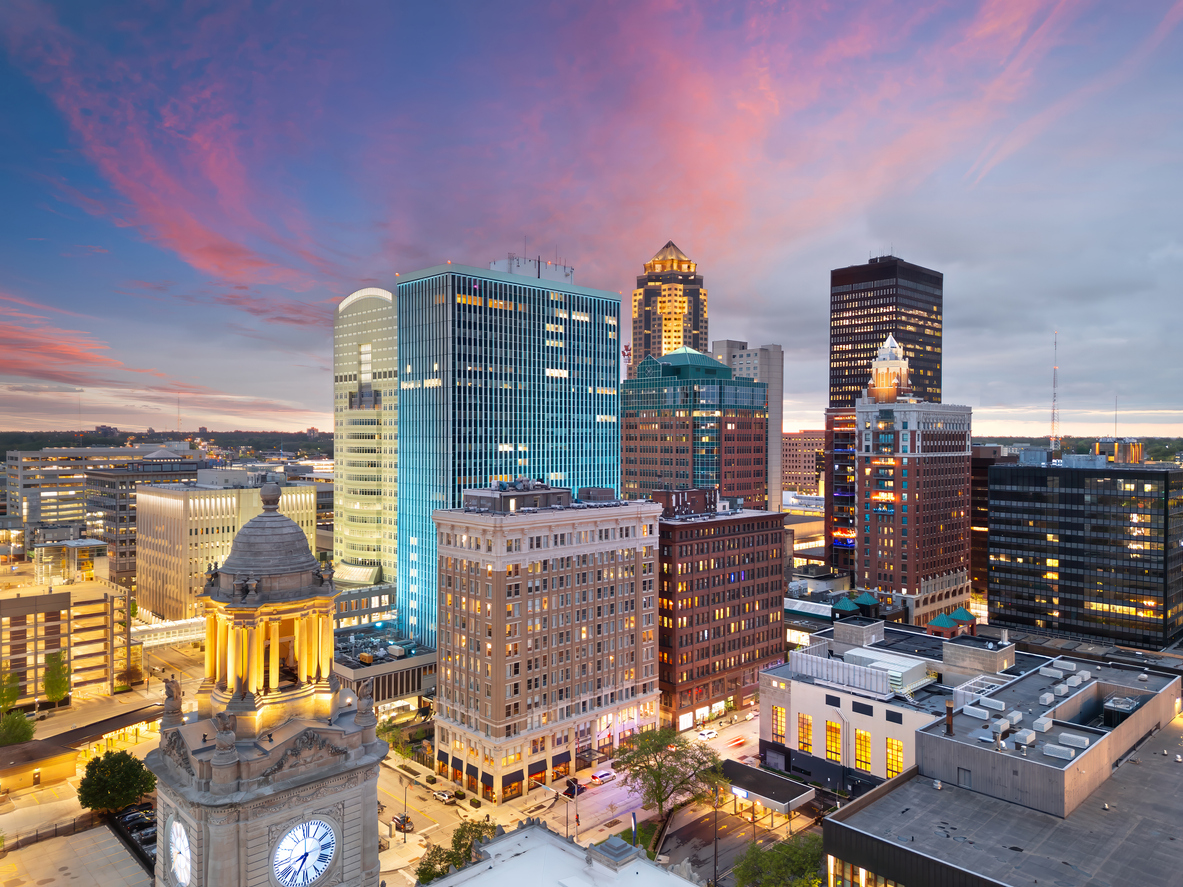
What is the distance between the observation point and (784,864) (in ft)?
236

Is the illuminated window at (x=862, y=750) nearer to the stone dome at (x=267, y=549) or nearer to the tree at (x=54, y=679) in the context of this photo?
the stone dome at (x=267, y=549)

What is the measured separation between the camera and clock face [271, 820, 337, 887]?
3872 cm

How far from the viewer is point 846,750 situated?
102688 millimetres

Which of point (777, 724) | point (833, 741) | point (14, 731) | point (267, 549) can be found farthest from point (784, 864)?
point (14, 731)

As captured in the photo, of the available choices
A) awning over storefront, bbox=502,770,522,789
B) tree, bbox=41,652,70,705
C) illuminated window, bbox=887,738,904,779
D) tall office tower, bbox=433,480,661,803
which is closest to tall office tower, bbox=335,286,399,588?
tree, bbox=41,652,70,705

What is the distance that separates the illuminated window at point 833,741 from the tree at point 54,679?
426 ft

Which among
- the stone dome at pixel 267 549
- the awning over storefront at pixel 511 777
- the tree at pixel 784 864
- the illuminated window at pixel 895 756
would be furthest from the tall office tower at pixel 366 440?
the stone dome at pixel 267 549

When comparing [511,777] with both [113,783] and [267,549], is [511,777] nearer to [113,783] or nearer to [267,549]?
[113,783]

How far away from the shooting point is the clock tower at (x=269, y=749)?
37.8m

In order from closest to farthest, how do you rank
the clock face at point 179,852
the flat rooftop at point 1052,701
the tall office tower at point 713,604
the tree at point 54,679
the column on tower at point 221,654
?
the clock face at point 179,852
the column on tower at point 221,654
the flat rooftop at point 1052,701
the tree at point 54,679
the tall office tower at point 713,604

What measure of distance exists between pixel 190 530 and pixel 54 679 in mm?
56351

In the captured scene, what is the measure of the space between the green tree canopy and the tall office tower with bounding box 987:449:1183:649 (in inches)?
7710

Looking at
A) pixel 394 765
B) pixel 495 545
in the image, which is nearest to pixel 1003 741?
pixel 495 545

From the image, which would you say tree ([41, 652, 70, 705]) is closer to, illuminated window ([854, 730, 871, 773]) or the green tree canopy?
the green tree canopy
